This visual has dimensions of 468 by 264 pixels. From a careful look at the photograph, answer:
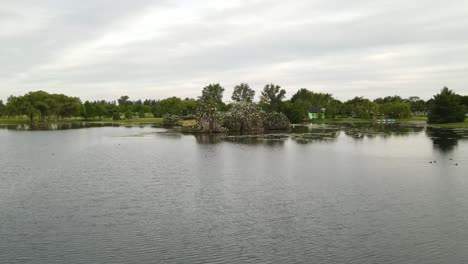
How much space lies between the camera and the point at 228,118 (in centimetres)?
8488

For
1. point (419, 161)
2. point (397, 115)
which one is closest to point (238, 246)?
point (419, 161)

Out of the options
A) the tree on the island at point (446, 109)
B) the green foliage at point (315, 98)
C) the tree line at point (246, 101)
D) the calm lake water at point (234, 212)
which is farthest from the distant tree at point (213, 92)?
the calm lake water at point (234, 212)

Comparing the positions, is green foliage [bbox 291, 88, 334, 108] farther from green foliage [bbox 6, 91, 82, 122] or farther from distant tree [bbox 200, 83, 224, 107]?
green foliage [bbox 6, 91, 82, 122]

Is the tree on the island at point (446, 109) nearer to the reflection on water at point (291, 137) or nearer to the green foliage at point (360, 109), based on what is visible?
the reflection on water at point (291, 137)

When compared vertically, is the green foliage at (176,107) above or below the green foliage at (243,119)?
above

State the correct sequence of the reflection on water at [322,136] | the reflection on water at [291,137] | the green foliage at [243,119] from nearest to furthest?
1. the reflection on water at [322,136]
2. the reflection on water at [291,137]
3. the green foliage at [243,119]

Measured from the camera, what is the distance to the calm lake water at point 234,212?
Result: 14.8m

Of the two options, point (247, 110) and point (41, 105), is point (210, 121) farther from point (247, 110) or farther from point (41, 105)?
point (41, 105)

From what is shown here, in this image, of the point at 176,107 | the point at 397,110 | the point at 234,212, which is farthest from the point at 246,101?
the point at 234,212

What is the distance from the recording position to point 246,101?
13275 centimetres

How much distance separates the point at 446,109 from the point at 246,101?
56.4 metres

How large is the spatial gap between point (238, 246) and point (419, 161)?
92.1 ft

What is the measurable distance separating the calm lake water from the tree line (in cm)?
7276

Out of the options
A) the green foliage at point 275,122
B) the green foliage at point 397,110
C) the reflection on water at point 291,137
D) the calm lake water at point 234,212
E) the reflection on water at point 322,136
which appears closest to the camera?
the calm lake water at point 234,212
